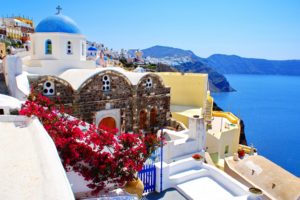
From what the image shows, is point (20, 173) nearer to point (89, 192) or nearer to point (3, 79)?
point (89, 192)

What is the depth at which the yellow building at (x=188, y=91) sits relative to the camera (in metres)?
20.3

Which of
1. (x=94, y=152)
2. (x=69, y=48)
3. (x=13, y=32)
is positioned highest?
(x=13, y=32)

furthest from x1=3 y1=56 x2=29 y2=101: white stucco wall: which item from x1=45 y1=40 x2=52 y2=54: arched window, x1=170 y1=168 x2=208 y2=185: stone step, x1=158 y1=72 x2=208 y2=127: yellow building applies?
x1=158 y1=72 x2=208 y2=127: yellow building

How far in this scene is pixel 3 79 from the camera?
1166 cm

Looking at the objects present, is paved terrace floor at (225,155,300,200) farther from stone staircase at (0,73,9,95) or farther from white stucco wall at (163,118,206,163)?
stone staircase at (0,73,9,95)

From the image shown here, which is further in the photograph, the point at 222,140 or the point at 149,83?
the point at 222,140

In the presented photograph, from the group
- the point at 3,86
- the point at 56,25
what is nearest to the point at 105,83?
the point at 3,86

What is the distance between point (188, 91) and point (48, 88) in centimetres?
1200

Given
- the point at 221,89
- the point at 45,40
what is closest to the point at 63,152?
the point at 45,40

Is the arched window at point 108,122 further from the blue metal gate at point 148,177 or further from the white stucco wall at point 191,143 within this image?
the blue metal gate at point 148,177

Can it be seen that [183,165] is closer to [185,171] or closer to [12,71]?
[185,171]

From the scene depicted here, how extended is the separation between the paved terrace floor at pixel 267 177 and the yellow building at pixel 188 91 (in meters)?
6.60

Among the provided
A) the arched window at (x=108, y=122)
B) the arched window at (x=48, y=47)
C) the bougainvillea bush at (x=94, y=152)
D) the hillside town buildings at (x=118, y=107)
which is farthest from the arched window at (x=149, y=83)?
the bougainvillea bush at (x=94, y=152)

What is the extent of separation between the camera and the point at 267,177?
39.7 ft
